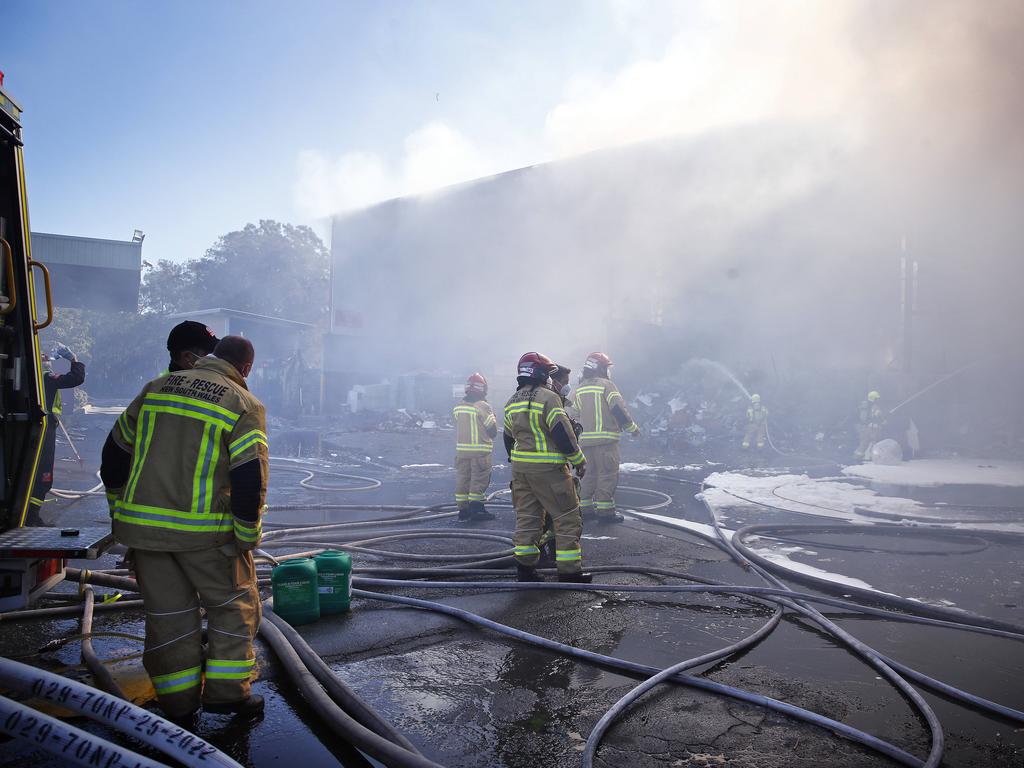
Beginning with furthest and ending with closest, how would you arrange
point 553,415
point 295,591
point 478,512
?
point 478,512
point 553,415
point 295,591

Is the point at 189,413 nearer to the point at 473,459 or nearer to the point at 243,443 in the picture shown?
the point at 243,443

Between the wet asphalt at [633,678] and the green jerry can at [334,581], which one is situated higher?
the green jerry can at [334,581]

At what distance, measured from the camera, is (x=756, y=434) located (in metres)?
14.2

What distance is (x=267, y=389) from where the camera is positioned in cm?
2041

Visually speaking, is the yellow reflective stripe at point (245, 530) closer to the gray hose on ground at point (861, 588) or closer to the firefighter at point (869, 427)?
the gray hose on ground at point (861, 588)

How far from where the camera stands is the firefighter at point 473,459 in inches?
272

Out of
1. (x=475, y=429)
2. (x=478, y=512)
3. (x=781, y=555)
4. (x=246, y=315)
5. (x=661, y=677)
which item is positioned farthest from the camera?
(x=246, y=315)

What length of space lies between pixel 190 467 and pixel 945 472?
12560 millimetres

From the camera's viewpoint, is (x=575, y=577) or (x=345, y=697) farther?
(x=575, y=577)

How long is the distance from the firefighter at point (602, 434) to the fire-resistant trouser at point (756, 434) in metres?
7.94

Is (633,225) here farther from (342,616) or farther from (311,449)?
(342,616)

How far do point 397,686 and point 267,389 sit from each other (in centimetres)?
1895

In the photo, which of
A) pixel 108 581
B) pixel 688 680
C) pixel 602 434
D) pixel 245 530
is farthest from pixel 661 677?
pixel 602 434

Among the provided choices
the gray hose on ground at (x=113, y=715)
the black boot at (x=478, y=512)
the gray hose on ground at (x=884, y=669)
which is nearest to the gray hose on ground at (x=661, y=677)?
the gray hose on ground at (x=884, y=669)
